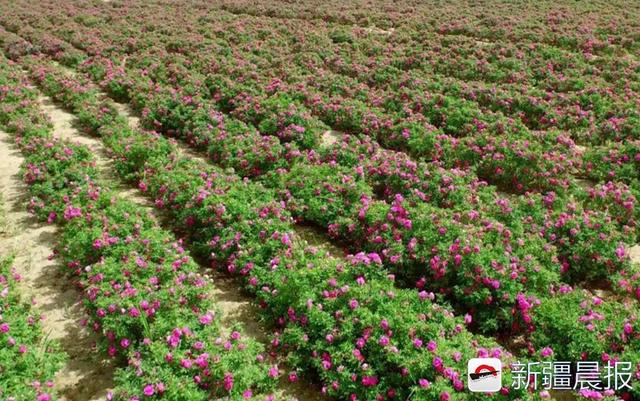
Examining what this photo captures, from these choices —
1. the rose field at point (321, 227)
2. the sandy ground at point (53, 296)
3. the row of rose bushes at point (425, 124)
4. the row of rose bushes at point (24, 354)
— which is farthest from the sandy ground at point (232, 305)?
the row of rose bushes at point (425, 124)

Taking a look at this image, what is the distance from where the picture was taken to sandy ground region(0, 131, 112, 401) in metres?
6.33

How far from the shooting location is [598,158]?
10688 mm

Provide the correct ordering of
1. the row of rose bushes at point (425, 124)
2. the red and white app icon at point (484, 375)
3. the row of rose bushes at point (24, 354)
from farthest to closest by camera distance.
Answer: the row of rose bushes at point (425, 124) → the row of rose bushes at point (24, 354) → the red and white app icon at point (484, 375)

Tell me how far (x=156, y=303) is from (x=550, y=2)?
2682 centimetres

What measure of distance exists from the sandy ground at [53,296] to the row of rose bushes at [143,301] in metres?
0.22

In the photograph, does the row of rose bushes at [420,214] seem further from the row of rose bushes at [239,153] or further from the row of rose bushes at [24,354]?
the row of rose bushes at [24,354]

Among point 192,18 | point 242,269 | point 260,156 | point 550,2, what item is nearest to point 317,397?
point 242,269

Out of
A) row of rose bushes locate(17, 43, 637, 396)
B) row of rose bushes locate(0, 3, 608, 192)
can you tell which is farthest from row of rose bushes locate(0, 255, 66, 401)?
row of rose bushes locate(0, 3, 608, 192)

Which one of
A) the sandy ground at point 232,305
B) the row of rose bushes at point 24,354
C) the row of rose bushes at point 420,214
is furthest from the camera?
the row of rose bushes at point 420,214

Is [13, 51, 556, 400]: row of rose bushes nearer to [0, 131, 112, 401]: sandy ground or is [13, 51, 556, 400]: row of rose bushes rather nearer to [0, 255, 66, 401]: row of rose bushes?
[0, 131, 112, 401]: sandy ground

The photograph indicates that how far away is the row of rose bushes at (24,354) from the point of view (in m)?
5.65

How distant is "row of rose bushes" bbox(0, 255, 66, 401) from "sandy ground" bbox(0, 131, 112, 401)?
0.70 feet

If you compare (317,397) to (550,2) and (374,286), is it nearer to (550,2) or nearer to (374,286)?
(374,286)

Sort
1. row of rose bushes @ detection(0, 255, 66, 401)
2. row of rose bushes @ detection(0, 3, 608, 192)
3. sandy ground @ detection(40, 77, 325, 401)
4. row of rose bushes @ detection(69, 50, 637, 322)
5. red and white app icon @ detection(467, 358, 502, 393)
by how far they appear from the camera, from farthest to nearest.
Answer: row of rose bushes @ detection(0, 3, 608, 192) < row of rose bushes @ detection(69, 50, 637, 322) < sandy ground @ detection(40, 77, 325, 401) < row of rose bushes @ detection(0, 255, 66, 401) < red and white app icon @ detection(467, 358, 502, 393)
